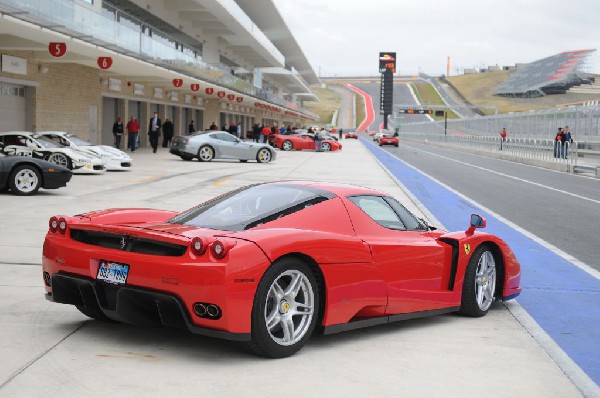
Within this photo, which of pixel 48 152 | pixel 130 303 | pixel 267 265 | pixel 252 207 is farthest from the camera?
pixel 48 152

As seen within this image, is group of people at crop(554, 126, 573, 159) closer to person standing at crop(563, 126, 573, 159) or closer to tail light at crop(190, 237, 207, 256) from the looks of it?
person standing at crop(563, 126, 573, 159)

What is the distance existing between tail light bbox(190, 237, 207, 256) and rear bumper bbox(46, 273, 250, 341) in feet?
0.99

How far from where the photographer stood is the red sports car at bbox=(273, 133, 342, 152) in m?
52.3

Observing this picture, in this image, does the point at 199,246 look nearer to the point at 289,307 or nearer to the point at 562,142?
the point at 289,307

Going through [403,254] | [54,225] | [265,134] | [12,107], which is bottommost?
[265,134]

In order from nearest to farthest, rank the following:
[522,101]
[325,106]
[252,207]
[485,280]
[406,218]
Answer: [252,207] → [406,218] → [485,280] → [522,101] → [325,106]

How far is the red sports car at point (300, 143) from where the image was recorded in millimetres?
52344

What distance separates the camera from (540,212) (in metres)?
15.9

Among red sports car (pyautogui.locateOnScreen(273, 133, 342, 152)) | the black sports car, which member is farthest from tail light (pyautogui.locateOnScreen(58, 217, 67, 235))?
red sports car (pyautogui.locateOnScreen(273, 133, 342, 152))

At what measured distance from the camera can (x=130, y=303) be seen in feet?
16.3

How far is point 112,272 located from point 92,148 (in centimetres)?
1982

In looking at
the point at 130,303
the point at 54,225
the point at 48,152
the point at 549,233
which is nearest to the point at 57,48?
the point at 48,152

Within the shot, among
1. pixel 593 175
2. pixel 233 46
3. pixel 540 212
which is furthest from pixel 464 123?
pixel 540 212

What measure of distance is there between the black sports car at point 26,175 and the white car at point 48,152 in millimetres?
4693
